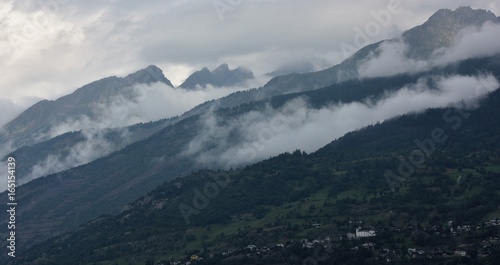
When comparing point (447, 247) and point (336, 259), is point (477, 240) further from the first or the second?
point (336, 259)

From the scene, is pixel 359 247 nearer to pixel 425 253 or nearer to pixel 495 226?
pixel 425 253

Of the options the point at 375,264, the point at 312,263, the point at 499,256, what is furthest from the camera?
the point at 312,263

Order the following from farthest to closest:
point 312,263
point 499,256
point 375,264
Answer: point 312,263, point 375,264, point 499,256

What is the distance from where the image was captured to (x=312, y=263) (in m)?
196

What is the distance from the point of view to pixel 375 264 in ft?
600

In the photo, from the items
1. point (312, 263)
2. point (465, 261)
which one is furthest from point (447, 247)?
point (312, 263)

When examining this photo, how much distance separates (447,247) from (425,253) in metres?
7.36

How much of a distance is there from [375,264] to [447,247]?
21743 mm

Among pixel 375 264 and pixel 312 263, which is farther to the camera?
pixel 312 263

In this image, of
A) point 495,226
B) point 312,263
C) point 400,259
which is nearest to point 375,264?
point 400,259

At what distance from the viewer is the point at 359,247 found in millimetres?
197000

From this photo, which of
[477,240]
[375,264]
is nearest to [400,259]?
[375,264]

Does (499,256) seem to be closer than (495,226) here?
Yes

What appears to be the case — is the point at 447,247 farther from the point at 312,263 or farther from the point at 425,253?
the point at 312,263
